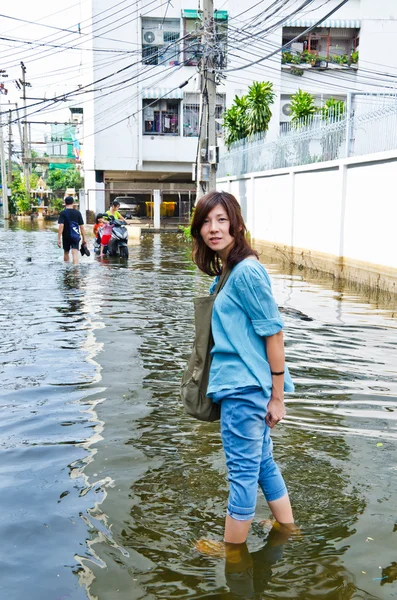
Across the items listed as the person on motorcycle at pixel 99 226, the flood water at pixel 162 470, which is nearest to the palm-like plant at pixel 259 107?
the person on motorcycle at pixel 99 226

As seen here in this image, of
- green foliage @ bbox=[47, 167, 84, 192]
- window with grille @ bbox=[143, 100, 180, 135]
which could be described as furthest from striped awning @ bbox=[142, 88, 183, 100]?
green foliage @ bbox=[47, 167, 84, 192]

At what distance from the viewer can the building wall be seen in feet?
39.4

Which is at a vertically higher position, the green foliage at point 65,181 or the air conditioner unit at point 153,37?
the air conditioner unit at point 153,37

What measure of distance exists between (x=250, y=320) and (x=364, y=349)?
4.81m

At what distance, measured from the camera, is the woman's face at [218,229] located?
288cm

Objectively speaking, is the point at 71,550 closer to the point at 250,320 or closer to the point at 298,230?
the point at 250,320

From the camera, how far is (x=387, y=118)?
11977 millimetres

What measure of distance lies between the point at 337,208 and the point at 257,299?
1202 centimetres

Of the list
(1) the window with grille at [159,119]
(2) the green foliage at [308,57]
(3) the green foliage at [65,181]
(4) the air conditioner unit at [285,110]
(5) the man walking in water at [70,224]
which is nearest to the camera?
(5) the man walking in water at [70,224]

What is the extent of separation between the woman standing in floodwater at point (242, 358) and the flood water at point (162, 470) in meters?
0.42

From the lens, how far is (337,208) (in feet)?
46.8

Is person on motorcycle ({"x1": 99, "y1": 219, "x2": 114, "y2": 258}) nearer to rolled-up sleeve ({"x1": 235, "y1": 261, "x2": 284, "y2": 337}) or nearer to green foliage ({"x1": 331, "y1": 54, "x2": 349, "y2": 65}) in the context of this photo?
rolled-up sleeve ({"x1": 235, "y1": 261, "x2": 284, "y2": 337})

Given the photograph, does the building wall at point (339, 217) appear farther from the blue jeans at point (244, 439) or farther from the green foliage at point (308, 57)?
the green foliage at point (308, 57)

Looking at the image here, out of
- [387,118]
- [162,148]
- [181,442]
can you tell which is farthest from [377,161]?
[162,148]
